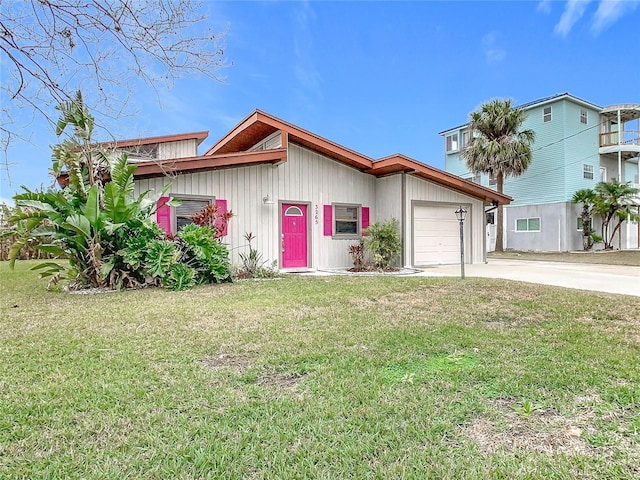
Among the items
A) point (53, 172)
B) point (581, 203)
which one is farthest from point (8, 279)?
point (581, 203)

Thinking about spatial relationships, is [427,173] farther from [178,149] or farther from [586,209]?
[586,209]

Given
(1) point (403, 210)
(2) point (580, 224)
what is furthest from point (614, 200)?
(1) point (403, 210)

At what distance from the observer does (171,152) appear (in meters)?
16.1

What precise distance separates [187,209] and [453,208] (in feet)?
29.9

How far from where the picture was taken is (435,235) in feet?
45.6

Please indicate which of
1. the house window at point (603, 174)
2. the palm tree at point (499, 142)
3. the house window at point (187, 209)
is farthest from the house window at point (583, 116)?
the house window at point (187, 209)

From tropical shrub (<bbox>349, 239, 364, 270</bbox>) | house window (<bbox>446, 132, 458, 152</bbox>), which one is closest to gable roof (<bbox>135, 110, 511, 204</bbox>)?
tropical shrub (<bbox>349, 239, 364, 270</bbox>)

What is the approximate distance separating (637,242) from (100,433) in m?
32.1

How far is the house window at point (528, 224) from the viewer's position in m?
23.5

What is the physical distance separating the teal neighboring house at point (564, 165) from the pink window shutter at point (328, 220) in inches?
627

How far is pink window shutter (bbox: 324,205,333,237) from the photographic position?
41.4 feet

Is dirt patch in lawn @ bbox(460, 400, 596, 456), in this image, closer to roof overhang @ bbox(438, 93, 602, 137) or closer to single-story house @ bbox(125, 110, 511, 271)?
single-story house @ bbox(125, 110, 511, 271)

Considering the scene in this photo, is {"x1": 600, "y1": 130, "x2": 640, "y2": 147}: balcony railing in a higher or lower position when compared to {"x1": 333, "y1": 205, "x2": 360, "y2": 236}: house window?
higher

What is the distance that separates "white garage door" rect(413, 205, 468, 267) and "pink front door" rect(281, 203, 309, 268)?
3.79 m
